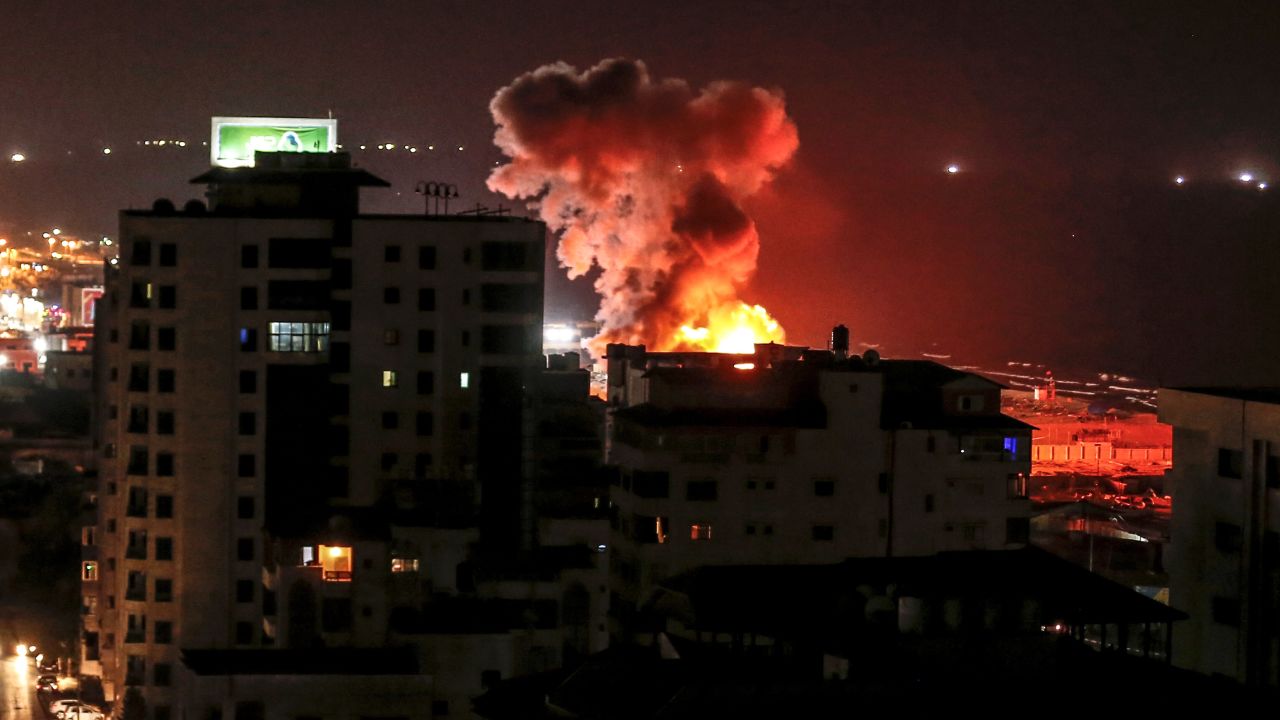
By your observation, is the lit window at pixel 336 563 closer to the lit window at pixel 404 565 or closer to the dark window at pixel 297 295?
the lit window at pixel 404 565

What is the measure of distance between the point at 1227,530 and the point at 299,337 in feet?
60.4

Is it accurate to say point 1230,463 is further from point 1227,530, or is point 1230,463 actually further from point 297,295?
point 297,295

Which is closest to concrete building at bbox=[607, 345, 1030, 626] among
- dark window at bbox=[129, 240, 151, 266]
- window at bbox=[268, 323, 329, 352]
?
window at bbox=[268, 323, 329, 352]

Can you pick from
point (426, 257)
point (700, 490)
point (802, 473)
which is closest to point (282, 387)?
point (426, 257)

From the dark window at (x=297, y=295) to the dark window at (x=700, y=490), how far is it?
7.60 meters

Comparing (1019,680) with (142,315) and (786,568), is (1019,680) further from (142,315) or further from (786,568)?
(142,315)

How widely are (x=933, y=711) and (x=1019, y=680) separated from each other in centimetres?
156

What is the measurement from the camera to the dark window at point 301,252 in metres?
39.5

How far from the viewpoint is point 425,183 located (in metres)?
42.7

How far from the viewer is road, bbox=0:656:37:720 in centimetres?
3956

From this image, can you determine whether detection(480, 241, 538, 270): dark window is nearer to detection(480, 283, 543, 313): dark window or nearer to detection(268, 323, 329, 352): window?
detection(480, 283, 543, 313): dark window

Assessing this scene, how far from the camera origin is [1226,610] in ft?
88.6

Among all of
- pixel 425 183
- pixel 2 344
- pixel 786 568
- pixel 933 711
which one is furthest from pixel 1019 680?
pixel 2 344

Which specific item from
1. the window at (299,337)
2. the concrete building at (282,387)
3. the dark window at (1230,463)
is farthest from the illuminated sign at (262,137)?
the dark window at (1230,463)
